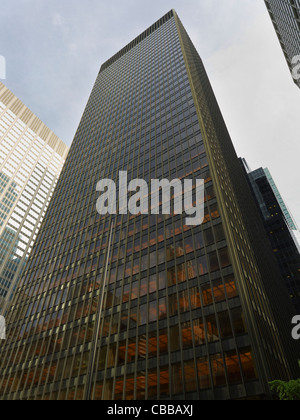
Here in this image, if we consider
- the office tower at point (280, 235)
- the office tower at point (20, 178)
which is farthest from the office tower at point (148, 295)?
the office tower at point (280, 235)

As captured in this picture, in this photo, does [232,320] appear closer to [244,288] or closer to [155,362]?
[244,288]

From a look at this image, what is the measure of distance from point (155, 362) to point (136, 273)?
44.0ft

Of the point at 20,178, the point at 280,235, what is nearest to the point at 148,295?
the point at 280,235

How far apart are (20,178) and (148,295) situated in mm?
116737

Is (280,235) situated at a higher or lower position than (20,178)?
lower

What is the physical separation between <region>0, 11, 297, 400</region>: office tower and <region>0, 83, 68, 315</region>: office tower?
52.7 metres

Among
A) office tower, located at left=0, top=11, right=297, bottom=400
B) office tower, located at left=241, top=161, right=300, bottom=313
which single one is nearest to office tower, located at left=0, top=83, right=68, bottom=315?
office tower, located at left=0, top=11, right=297, bottom=400

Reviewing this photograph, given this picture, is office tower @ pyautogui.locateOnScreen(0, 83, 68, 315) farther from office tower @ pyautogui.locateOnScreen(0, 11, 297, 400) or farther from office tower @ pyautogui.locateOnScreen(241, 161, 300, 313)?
office tower @ pyautogui.locateOnScreen(241, 161, 300, 313)

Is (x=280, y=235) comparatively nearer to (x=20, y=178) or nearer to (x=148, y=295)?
(x=148, y=295)

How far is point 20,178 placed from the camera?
137250mm

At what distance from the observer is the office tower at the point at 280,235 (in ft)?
334

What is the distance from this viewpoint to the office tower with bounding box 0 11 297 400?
98.6 ft

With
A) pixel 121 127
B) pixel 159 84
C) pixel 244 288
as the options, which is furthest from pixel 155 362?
pixel 159 84

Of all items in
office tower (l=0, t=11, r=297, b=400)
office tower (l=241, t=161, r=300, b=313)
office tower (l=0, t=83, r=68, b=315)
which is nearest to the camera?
office tower (l=0, t=11, r=297, b=400)
